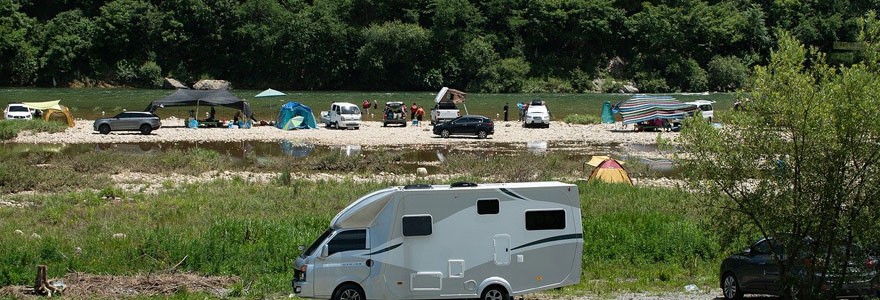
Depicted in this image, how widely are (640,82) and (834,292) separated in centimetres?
9478

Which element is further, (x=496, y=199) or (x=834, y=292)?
(x=496, y=199)

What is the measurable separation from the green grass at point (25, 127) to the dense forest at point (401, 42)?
54.0m

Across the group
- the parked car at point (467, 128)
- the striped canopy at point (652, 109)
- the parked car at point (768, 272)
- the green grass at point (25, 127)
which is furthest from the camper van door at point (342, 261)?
the striped canopy at point (652, 109)

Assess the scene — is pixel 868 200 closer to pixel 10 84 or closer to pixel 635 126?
pixel 635 126

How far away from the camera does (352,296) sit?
1653 centimetres

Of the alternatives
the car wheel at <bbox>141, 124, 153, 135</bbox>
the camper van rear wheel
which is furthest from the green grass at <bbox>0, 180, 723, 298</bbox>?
the car wheel at <bbox>141, 124, 153, 135</bbox>

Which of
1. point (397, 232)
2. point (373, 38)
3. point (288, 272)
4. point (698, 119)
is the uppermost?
point (373, 38)

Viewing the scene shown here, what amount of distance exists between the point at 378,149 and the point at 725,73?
73171mm

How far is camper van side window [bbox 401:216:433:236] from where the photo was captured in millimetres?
16531

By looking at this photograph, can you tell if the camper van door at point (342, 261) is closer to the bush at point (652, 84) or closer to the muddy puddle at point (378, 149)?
the muddy puddle at point (378, 149)

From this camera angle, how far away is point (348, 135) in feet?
170

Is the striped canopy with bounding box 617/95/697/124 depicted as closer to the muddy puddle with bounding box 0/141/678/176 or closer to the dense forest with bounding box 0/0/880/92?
the muddy puddle with bounding box 0/141/678/176

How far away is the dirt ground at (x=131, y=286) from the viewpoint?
695 inches

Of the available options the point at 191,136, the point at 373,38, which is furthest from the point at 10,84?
the point at 191,136
